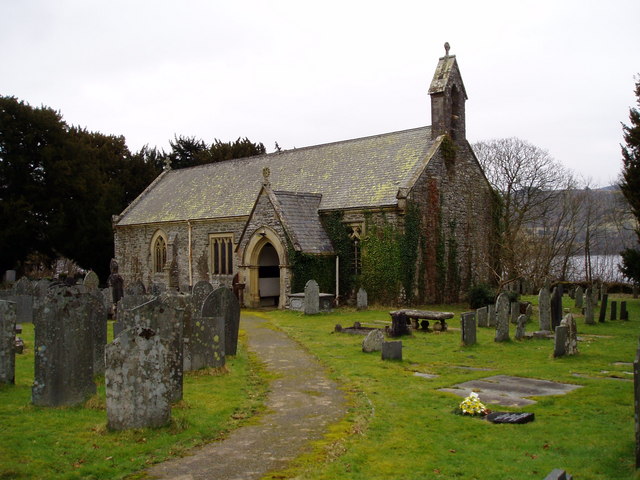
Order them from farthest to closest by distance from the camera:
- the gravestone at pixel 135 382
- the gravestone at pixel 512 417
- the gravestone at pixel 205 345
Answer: the gravestone at pixel 205 345 → the gravestone at pixel 512 417 → the gravestone at pixel 135 382

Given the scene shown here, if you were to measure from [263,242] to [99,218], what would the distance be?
18.8m

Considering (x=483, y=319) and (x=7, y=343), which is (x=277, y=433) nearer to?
(x=7, y=343)

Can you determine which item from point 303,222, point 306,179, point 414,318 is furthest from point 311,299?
point 306,179

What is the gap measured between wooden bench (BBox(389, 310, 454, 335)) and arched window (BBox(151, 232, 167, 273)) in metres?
20.4

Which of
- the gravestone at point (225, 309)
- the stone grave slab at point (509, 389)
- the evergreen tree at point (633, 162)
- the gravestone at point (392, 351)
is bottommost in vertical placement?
the stone grave slab at point (509, 389)

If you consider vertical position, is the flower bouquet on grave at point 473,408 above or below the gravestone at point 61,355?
below

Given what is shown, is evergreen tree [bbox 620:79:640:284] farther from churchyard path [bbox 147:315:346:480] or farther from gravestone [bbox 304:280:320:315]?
churchyard path [bbox 147:315:346:480]

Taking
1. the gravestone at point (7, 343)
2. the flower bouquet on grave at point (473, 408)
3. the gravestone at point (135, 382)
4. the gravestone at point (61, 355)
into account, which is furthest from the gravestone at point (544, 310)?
the gravestone at point (7, 343)

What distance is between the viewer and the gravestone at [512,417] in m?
8.28

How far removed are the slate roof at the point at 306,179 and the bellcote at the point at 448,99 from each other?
2.97ft

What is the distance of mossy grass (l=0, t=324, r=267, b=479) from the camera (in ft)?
21.3

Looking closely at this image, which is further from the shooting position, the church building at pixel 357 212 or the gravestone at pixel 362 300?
the church building at pixel 357 212

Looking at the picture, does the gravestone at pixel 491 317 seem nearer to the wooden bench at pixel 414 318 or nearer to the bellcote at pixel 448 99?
the wooden bench at pixel 414 318

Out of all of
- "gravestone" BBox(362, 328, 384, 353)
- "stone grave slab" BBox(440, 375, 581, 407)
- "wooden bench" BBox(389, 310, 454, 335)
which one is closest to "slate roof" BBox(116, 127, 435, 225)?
"wooden bench" BBox(389, 310, 454, 335)
